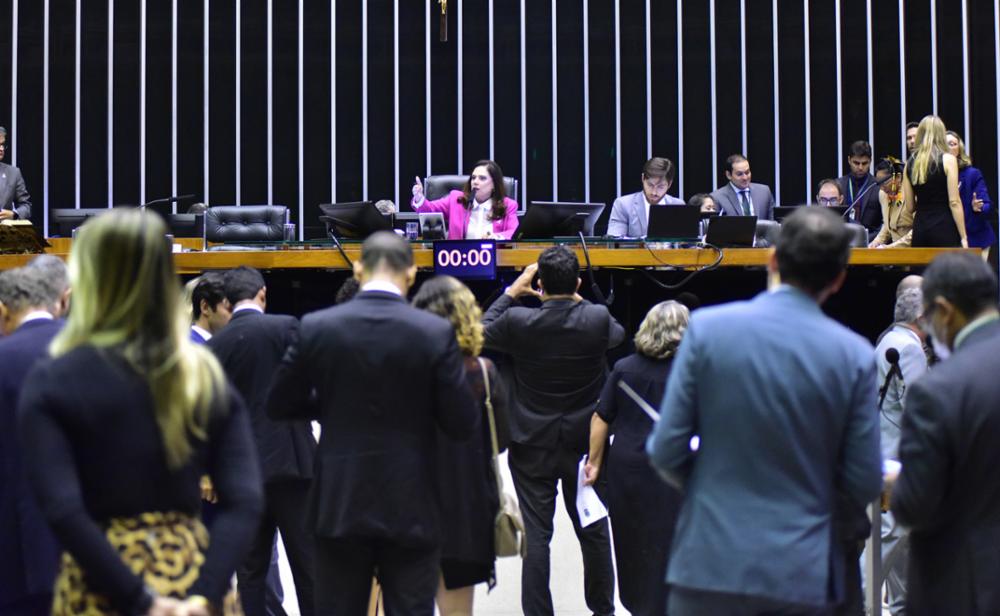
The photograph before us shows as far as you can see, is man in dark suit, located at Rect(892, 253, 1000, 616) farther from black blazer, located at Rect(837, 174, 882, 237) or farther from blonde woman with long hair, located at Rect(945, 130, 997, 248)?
black blazer, located at Rect(837, 174, 882, 237)

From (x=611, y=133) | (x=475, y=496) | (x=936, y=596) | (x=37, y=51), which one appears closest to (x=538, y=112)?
(x=611, y=133)

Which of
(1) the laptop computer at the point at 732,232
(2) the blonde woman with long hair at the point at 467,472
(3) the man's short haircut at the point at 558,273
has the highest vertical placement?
(1) the laptop computer at the point at 732,232

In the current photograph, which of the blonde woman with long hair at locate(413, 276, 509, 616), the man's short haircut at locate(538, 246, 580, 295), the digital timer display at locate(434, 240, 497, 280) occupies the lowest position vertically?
the blonde woman with long hair at locate(413, 276, 509, 616)

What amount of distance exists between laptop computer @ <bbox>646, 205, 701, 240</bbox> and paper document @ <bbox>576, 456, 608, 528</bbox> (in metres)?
2.16

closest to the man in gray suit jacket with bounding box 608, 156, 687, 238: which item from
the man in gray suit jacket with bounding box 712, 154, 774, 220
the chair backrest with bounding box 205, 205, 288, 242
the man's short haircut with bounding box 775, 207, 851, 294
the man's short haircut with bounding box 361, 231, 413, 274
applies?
the man in gray suit jacket with bounding box 712, 154, 774, 220

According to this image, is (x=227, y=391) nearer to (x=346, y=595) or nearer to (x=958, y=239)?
(x=346, y=595)

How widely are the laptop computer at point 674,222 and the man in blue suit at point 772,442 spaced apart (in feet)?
13.7

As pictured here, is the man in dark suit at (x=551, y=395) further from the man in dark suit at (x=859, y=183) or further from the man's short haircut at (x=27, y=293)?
the man in dark suit at (x=859, y=183)

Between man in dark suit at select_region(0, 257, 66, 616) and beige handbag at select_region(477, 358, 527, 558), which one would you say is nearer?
man in dark suit at select_region(0, 257, 66, 616)

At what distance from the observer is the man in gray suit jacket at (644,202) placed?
8.38m

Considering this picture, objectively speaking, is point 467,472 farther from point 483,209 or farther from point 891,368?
point 483,209

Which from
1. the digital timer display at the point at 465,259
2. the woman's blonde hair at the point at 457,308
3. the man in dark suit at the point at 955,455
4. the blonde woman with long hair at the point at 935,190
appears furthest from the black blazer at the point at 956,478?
the blonde woman with long hair at the point at 935,190

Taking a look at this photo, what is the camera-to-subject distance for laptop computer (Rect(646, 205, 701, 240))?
22.7 ft

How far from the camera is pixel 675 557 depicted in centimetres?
274
